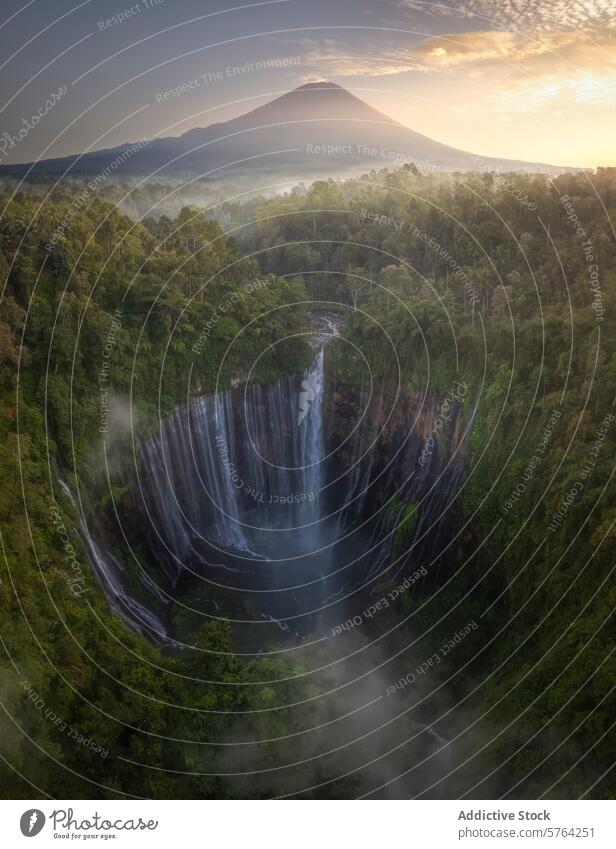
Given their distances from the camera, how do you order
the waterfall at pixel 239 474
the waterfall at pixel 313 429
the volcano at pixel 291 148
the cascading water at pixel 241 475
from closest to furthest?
the waterfall at pixel 239 474
the cascading water at pixel 241 475
the waterfall at pixel 313 429
the volcano at pixel 291 148

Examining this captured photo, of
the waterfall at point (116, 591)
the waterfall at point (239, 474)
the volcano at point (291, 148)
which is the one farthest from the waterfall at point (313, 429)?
the volcano at point (291, 148)

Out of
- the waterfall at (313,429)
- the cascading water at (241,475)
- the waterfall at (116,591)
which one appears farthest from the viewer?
the waterfall at (313,429)

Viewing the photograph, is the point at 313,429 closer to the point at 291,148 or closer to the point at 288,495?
the point at 288,495

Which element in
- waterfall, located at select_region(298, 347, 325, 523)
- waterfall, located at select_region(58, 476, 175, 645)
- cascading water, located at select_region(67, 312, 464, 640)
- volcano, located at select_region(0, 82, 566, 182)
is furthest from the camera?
volcano, located at select_region(0, 82, 566, 182)

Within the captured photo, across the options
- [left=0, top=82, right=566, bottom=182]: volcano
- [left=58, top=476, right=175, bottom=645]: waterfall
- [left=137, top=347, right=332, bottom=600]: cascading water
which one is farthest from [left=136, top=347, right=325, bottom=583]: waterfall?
[left=0, top=82, right=566, bottom=182]: volcano

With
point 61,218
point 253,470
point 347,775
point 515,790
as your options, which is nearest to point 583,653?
point 515,790

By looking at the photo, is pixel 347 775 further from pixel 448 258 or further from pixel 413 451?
pixel 448 258

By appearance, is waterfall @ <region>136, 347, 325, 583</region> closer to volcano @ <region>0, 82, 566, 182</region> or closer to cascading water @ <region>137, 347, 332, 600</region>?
cascading water @ <region>137, 347, 332, 600</region>

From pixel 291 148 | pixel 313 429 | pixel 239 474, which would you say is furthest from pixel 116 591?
pixel 291 148

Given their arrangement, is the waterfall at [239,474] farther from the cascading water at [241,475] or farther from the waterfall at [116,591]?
the waterfall at [116,591]

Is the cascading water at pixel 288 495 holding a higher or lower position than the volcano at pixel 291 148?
lower
